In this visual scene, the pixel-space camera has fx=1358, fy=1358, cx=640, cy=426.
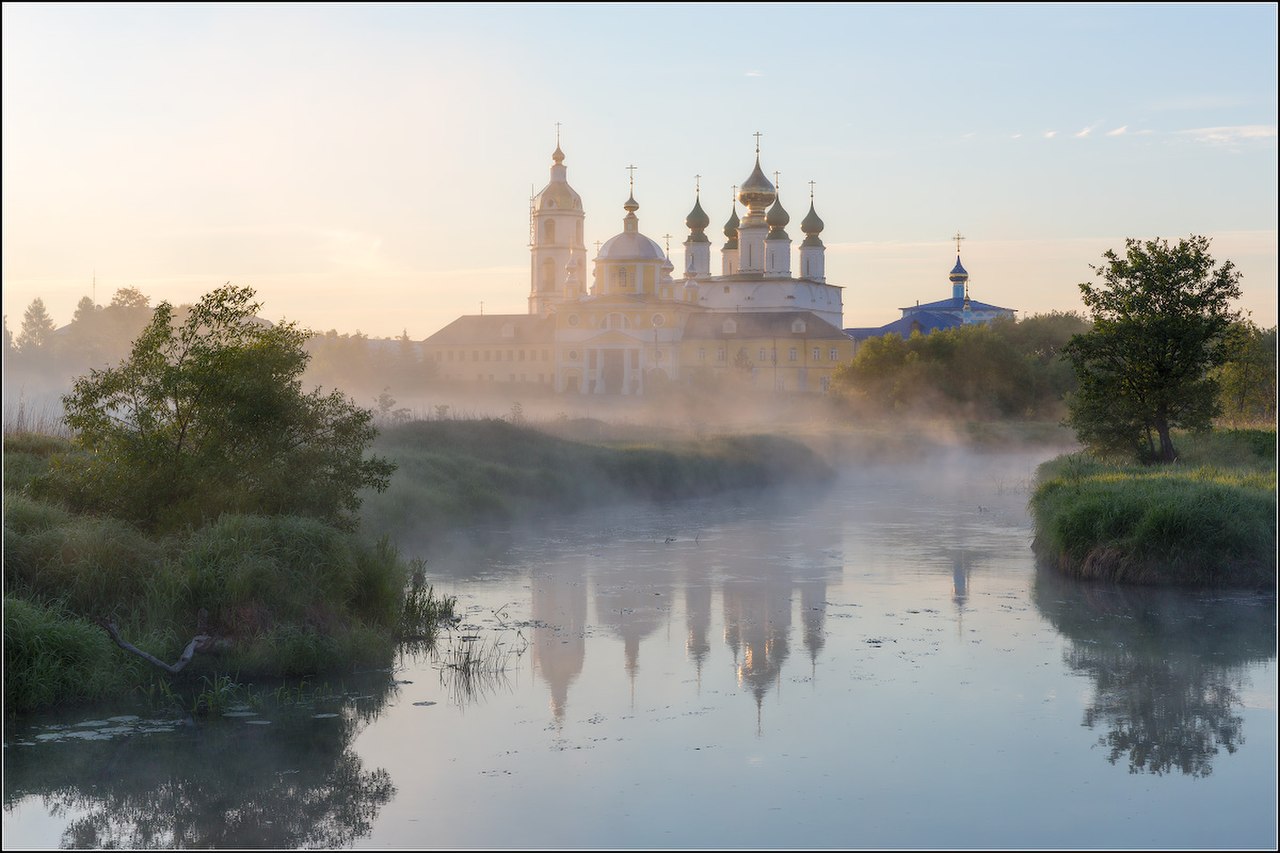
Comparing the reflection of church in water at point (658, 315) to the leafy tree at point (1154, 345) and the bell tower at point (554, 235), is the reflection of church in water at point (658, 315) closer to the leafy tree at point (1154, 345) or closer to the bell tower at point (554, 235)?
the bell tower at point (554, 235)

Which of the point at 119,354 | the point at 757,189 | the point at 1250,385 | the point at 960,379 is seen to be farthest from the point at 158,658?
the point at 757,189

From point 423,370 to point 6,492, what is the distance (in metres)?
66.7

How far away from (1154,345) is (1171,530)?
20.0ft

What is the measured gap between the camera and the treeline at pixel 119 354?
4516 cm

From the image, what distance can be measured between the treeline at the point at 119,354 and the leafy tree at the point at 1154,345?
48.0 ft

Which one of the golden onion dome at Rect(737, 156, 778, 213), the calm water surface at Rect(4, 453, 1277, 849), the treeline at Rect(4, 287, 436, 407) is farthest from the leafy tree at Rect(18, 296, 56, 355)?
the calm water surface at Rect(4, 453, 1277, 849)

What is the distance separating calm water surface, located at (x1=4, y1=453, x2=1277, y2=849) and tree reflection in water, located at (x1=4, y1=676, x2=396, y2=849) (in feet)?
0.07

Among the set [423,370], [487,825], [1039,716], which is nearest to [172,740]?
[487,825]

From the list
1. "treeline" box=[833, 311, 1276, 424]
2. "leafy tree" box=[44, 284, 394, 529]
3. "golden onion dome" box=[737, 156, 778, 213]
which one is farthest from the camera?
"golden onion dome" box=[737, 156, 778, 213]

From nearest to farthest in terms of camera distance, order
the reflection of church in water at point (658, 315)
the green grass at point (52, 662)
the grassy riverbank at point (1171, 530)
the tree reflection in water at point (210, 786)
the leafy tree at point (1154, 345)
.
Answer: the tree reflection in water at point (210, 786) → the green grass at point (52, 662) → the grassy riverbank at point (1171, 530) → the leafy tree at point (1154, 345) → the reflection of church in water at point (658, 315)

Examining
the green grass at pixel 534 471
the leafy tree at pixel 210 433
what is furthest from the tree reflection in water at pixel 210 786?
the green grass at pixel 534 471

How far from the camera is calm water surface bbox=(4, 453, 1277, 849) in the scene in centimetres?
823

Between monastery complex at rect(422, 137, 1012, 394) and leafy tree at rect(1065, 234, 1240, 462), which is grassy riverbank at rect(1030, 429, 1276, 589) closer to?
leafy tree at rect(1065, 234, 1240, 462)

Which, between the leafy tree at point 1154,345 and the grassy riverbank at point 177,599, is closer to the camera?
the grassy riverbank at point 177,599
